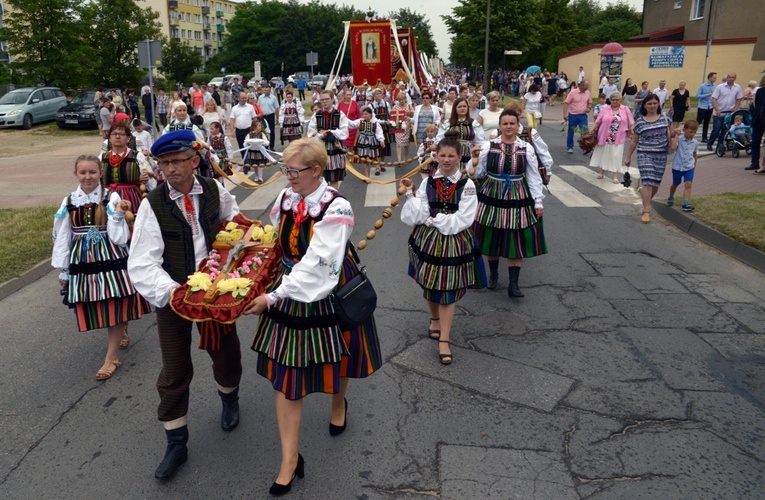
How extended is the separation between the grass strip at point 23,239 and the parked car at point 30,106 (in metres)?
16.7

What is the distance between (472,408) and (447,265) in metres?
1.21

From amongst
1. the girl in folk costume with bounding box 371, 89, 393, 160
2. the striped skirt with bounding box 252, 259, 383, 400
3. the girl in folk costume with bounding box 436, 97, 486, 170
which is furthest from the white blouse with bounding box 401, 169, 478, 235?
the girl in folk costume with bounding box 371, 89, 393, 160

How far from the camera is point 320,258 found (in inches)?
128

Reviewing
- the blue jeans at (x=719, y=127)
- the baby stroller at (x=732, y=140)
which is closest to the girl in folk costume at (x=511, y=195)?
the baby stroller at (x=732, y=140)

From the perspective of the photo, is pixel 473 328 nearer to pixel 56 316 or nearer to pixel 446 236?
pixel 446 236

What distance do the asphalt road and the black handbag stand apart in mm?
1005

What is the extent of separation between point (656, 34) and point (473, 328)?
40.4 meters

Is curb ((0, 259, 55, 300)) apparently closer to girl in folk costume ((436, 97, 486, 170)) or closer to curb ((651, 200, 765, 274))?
girl in folk costume ((436, 97, 486, 170))

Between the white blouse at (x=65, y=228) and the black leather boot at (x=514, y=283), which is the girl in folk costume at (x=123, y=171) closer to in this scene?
the white blouse at (x=65, y=228)

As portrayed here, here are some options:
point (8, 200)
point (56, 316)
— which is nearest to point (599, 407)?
point (56, 316)

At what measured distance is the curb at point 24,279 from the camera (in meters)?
7.13

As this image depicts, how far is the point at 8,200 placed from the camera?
12.1m

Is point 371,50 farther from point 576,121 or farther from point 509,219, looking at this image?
point 509,219

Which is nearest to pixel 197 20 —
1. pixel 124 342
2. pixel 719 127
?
pixel 719 127
